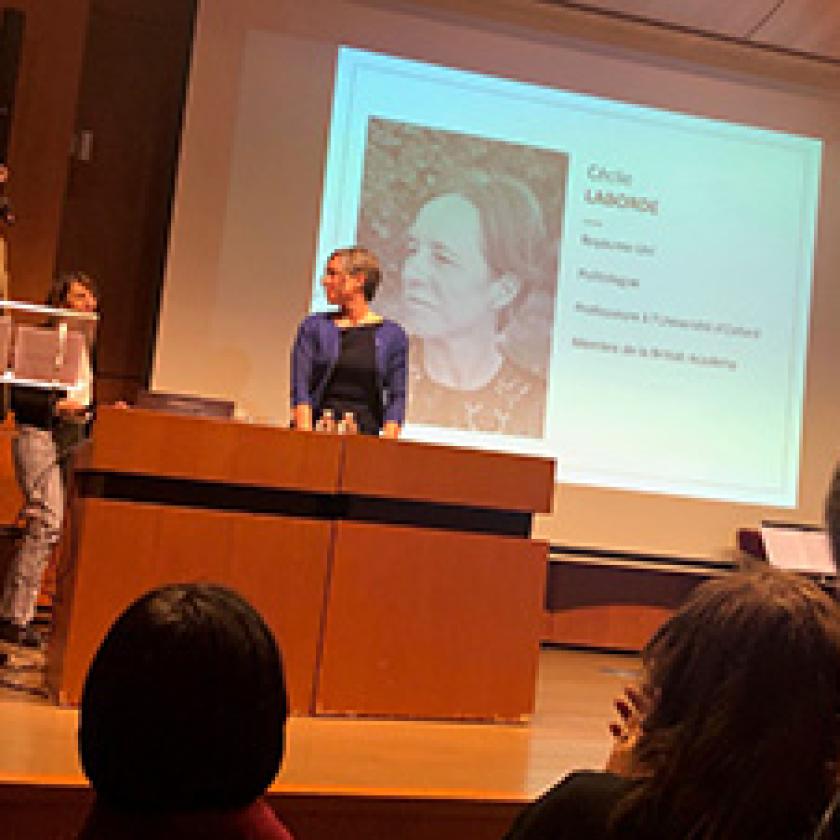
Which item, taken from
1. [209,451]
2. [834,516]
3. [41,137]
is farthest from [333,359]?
[834,516]

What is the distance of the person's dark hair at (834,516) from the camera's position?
1.12 meters

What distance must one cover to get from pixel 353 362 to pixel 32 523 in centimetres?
118

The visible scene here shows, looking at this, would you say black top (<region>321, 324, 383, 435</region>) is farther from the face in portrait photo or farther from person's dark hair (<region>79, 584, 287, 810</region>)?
person's dark hair (<region>79, 584, 287, 810</region>)

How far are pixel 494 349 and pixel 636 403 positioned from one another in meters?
0.77

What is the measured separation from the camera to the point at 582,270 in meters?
5.83

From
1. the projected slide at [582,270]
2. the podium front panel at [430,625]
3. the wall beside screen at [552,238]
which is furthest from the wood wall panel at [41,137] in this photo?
the podium front panel at [430,625]

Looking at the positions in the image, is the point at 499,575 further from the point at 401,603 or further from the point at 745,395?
the point at 745,395

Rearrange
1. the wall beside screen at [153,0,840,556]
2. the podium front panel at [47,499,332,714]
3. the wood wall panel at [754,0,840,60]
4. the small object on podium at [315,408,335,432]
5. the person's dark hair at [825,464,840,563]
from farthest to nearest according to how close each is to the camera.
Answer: the wood wall panel at [754,0,840,60]
the wall beside screen at [153,0,840,556]
the small object on podium at [315,408,335,432]
the podium front panel at [47,499,332,714]
the person's dark hair at [825,464,840,563]

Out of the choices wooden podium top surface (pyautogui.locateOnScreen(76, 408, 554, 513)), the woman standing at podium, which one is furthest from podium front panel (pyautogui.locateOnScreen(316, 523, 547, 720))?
the woman standing at podium

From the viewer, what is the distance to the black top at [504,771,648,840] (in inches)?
42.6

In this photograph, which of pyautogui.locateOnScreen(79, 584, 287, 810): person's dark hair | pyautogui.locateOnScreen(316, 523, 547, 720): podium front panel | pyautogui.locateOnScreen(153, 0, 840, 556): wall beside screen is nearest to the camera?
pyautogui.locateOnScreen(79, 584, 287, 810): person's dark hair

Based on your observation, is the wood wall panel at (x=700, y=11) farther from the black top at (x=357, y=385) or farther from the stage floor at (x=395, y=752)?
the stage floor at (x=395, y=752)

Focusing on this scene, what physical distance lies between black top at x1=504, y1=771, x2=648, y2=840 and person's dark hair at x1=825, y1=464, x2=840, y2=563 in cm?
29

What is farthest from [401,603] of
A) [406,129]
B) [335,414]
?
[406,129]
